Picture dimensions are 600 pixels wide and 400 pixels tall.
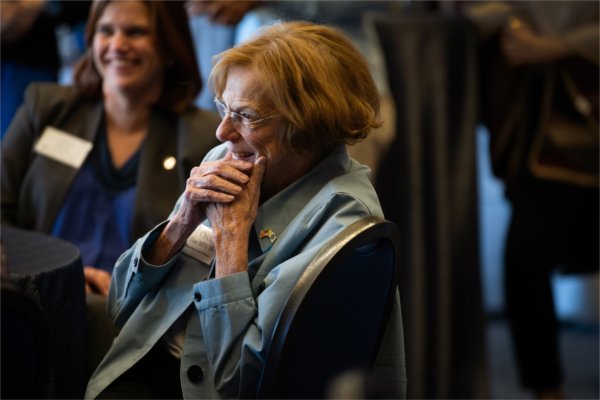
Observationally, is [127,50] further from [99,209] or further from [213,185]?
[213,185]

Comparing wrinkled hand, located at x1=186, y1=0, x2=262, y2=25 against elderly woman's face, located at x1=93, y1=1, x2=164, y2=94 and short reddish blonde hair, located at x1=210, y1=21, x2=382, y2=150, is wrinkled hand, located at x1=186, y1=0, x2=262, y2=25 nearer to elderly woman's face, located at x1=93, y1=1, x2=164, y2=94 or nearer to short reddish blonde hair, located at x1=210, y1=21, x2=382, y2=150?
elderly woman's face, located at x1=93, y1=1, x2=164, y2=94

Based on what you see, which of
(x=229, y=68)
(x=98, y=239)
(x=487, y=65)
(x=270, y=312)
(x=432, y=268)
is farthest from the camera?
(x=487, y=65)

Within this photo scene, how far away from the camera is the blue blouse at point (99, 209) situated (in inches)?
88.7

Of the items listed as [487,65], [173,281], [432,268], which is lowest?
[432,268]

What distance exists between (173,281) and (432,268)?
158 cm

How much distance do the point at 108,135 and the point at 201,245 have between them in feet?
3.02

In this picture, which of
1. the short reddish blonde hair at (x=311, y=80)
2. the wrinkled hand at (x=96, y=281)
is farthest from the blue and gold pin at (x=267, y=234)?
the wrinkled hand at (x=96, y=281)

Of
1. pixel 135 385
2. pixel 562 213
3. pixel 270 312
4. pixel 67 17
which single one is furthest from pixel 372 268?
pixel 67 17

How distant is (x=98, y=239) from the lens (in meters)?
2.26

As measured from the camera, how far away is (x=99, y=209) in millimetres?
2295

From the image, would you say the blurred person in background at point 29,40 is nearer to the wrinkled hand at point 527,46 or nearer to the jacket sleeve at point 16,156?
the jacket sleeve at point 16,156

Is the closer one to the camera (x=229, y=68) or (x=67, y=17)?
(x=229, y=68)

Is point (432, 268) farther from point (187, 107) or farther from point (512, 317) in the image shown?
point (187, 107)

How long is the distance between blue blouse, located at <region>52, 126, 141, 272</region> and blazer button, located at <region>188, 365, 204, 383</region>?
2.66 feet
